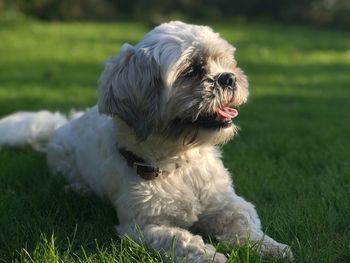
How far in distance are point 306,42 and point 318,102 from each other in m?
8.25

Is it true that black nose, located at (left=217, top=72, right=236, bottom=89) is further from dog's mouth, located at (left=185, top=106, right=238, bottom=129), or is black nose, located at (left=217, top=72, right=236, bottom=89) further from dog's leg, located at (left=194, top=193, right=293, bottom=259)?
dog's leg, located at (left=194, top=193, right=293, bottom=259)

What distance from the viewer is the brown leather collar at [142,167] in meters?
4.02

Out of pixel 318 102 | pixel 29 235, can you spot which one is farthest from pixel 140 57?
pixel 318 102

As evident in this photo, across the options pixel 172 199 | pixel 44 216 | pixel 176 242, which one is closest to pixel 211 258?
pixel 176 242

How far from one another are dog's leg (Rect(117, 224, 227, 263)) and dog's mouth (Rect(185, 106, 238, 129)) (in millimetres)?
625

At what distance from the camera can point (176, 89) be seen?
381 cm

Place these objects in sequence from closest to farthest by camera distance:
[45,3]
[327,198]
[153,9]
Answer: [327,198], [45,3], [153,9]

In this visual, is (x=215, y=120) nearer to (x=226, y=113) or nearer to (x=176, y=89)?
(x=226, y=113)

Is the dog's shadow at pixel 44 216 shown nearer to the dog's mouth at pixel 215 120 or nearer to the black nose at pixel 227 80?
the dog's mouth at pixel 215 120

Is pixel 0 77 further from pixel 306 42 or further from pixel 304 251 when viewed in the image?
pixel 306 42

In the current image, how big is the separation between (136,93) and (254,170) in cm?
177

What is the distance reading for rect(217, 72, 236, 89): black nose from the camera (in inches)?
151

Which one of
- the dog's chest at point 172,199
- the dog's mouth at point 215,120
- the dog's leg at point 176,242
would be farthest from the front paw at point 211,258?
the dog's mouth at point 215,120

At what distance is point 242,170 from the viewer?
5285 millimetres
